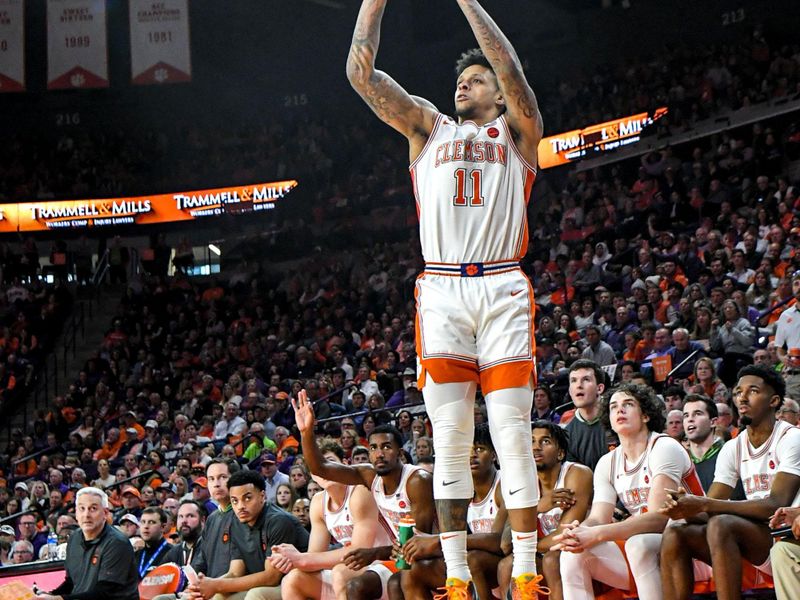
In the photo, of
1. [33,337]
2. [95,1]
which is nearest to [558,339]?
[95,1]

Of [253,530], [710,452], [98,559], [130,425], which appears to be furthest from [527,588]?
[130,425]

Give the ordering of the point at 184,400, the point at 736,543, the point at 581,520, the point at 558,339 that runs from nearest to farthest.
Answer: the point at 736,543, the point at 581,520, the point at 558,339, the point at 184,400

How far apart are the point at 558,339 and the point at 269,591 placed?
6.41 meters

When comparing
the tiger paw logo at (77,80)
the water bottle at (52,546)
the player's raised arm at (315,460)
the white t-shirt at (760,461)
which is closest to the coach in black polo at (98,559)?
the player's raised arm at (315,460)

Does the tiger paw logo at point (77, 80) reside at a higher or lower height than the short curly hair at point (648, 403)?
higher

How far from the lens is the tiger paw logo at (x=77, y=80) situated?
790 inches

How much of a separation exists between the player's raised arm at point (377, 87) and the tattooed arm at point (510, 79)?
1.14 ft

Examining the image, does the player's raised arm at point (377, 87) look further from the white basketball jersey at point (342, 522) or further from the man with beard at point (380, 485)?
the white basketball jersey at point (342, 522)

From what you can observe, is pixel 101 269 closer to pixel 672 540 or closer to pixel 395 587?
pixel 395 587

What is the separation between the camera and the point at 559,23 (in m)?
24.4

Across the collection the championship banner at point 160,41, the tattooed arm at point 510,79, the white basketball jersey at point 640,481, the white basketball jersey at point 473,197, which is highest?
the championship banner at point 160,41

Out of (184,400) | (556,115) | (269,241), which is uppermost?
(556,115)

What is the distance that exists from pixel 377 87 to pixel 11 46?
18.0m

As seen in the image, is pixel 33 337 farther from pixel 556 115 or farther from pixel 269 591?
pixel 269 591
